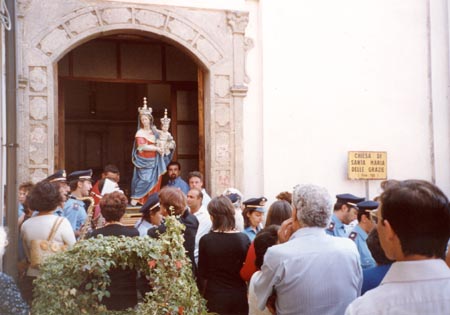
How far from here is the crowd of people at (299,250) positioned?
1.74 m

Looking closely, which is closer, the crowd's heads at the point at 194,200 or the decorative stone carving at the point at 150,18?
the crowd's heads at the point at 194,200

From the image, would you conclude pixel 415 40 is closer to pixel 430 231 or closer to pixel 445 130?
pixel 445 130

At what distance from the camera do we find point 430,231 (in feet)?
5.75

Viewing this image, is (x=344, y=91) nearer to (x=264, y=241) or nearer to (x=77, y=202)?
(x=77, y=202)

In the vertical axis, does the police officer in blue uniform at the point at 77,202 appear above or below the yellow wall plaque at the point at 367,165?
below

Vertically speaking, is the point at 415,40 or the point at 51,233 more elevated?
the point at 415,40

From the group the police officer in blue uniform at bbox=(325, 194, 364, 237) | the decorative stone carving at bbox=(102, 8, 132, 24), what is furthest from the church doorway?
the police officer in blue uniform at bbox=(325, 194, 364, 237)

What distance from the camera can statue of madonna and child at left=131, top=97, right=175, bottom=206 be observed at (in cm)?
936

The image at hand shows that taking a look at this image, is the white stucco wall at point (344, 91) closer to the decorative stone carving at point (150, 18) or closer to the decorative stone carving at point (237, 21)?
the decorative stone carving at point (237, 21)

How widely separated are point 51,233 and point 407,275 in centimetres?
336

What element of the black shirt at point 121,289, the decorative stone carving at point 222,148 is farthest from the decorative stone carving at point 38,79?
the black shirt at point 121,289

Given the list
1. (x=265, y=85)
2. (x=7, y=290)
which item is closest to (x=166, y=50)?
(x=265, y=85)

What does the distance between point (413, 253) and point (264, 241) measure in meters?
2.05

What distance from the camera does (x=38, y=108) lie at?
8953mm
